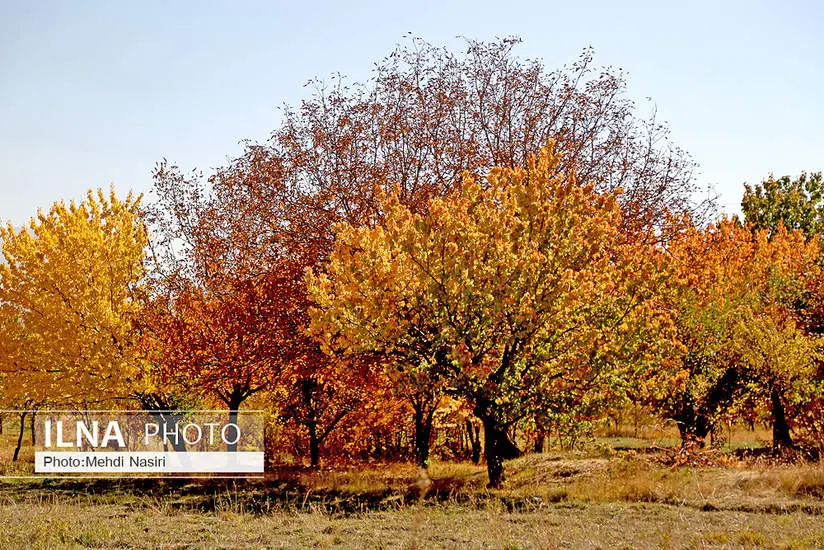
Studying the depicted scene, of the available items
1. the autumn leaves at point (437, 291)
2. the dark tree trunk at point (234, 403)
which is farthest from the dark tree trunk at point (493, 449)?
the dark tree trunk at point (234, 403)

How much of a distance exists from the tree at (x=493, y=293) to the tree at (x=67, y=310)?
8851mm

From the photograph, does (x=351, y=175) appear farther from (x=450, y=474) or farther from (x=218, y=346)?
(x=450, y=474)

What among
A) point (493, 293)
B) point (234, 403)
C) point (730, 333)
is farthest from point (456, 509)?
point (234, 403)

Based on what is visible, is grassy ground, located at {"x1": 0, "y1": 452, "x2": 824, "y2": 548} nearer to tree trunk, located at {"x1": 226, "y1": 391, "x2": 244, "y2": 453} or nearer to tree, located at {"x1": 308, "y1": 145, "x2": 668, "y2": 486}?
tree, located at {"x1": 308, "y1": 145, "x2": 668, "y2": 486}

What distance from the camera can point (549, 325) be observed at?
48.1 feet

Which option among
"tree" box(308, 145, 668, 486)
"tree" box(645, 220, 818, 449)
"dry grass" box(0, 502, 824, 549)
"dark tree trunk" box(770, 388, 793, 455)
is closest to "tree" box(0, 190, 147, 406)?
"dry grass" box(0, 502, 824, 549)

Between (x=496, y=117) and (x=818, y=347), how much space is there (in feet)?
43.4

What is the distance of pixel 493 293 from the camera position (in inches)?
575

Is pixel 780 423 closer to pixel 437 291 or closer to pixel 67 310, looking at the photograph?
pixel 437 291

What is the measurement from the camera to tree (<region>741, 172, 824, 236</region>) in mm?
42188

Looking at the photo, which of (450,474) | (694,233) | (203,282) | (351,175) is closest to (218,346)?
(203,282)

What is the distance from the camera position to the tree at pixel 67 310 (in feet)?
66.3

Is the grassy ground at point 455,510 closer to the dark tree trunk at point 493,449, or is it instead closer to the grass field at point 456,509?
the grass field at point 456,509

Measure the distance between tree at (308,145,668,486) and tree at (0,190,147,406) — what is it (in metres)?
8.85
